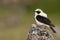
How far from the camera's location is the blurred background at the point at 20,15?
27203 mm

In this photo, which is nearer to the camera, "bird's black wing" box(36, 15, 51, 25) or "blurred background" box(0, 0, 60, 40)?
"bird's black wing" box(36, 15, 51, 25)

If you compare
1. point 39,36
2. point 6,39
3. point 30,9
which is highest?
point 30,9

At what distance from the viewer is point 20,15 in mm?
33969

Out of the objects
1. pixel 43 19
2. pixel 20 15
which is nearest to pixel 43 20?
pixel 43 19

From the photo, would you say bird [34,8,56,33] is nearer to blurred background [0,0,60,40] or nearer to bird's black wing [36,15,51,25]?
bird's black wing [36,15,51,25]

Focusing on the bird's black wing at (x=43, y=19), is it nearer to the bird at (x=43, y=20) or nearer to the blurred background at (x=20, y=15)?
the bird at (x=43, y=20)

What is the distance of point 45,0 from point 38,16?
69.6 ft

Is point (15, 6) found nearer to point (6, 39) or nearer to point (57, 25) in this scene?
point (57, 25)

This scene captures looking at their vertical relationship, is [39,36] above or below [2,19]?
Result: below

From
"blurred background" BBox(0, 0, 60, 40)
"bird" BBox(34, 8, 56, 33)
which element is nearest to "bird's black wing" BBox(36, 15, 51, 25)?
"bird" BBox(34, 8, 56, 33)

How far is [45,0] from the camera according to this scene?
37281 millimetres

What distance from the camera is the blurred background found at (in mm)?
27203

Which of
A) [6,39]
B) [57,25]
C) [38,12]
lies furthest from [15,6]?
[38,12]

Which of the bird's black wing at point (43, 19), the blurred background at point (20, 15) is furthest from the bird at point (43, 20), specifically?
the blurred background at point (20, 15)
